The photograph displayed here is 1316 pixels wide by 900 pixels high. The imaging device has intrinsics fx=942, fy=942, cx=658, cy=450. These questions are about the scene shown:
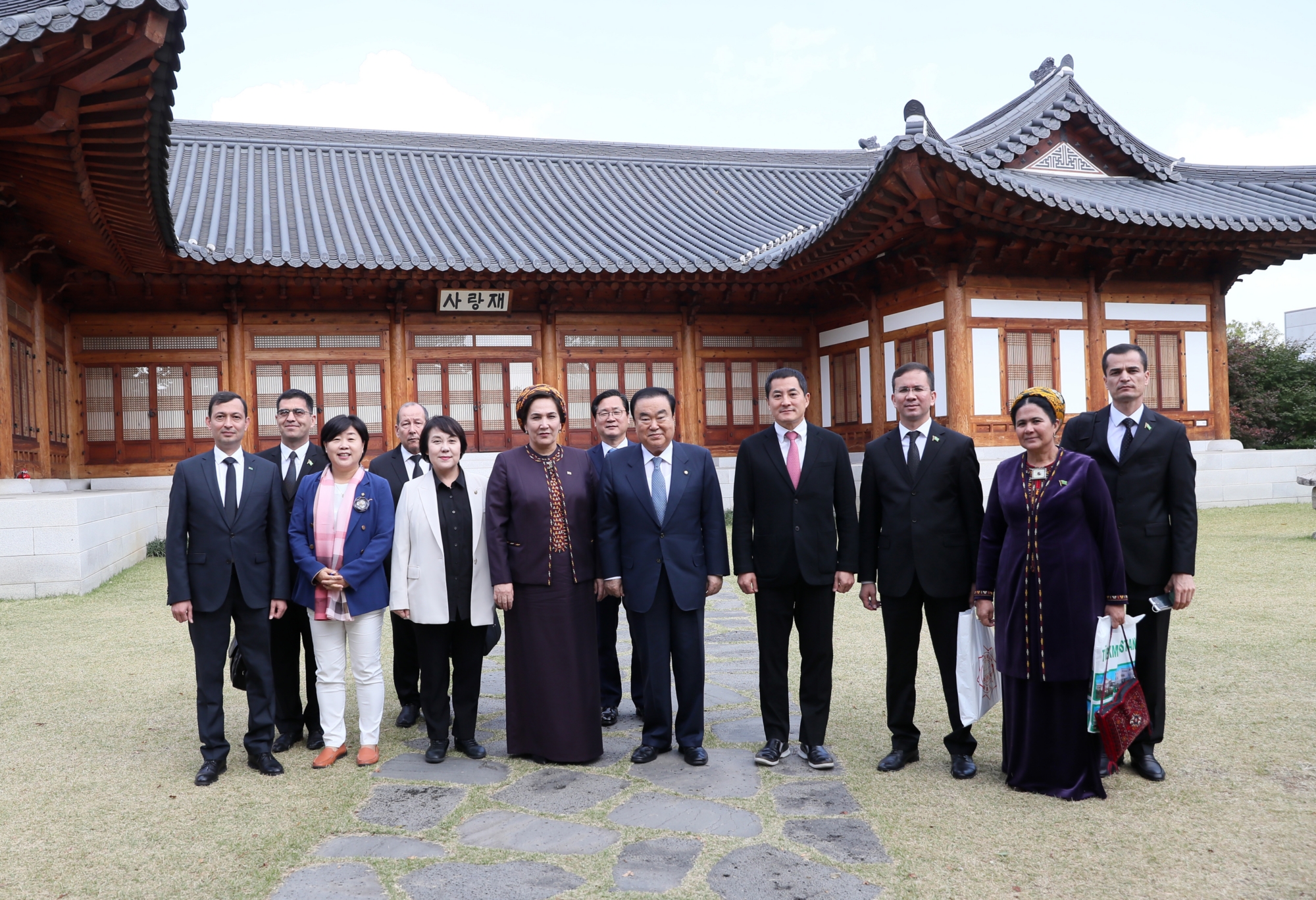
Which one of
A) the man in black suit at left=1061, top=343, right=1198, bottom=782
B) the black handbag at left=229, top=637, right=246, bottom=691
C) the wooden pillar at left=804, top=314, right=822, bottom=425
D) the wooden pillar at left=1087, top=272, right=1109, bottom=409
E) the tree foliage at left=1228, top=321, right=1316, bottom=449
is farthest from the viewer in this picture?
the tree foliage at left=1228, top=321, right=1316, bottom=449

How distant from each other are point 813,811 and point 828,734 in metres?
1.04

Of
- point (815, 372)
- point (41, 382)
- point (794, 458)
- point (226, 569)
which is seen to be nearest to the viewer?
point (226, 569)

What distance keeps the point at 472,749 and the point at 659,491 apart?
4.91ft

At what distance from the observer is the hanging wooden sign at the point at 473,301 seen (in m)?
13.6

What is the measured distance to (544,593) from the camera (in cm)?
442

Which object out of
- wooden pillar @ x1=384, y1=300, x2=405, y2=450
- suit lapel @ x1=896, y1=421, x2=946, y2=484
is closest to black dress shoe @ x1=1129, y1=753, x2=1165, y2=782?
suit lapel @ x1=896, y1=421, x2=946, y2=484

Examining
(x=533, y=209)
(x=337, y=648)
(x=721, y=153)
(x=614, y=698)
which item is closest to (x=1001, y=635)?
(x=614, y=698)

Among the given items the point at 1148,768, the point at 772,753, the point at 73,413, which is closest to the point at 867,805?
the point at 772,753

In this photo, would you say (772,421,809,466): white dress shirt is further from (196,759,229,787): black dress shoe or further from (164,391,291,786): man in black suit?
(196,759,229,787): black dress shoe

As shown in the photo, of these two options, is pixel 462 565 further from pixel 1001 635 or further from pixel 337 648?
pixel 1001 635

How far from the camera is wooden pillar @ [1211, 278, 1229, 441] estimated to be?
13359 millimetres

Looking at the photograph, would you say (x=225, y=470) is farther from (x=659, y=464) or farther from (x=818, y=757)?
(x=818, y=757)

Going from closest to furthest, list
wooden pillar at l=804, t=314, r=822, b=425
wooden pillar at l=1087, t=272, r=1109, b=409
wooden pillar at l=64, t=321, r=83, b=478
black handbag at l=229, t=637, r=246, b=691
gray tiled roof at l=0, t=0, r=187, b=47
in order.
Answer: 1. black handbag at l=229, t=637, r=246, b=691
2. gray tiled roof at l=0, t=0, r=187, b=47
3. wooden pillar at l=64, t=321, r=83, b=478
4. wooden pillar at l=1087, t=272, r=1109, b=409
5. wooden pillar at l=804, t=314, r=822, b=425

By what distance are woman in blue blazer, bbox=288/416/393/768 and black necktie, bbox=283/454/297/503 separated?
8.2 inches
